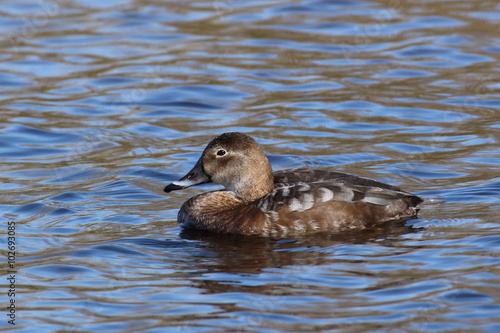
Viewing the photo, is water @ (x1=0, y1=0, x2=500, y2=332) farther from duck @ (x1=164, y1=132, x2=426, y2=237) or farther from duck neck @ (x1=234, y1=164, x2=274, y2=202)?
duck neck @ (x1=234, y1=164, x2=274, y2=202)

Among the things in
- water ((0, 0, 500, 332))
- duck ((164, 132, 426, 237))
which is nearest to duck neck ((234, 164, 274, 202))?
duck ((164, 132, 426, 237))

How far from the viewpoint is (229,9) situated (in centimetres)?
1856

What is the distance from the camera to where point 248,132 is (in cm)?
1298

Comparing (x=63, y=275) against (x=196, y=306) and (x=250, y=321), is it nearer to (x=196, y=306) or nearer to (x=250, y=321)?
(x=196, y=306)

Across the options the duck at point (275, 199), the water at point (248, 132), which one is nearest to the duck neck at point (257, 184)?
the duck at point (275, 199)

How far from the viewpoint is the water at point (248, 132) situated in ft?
24.4

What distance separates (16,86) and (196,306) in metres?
8.91

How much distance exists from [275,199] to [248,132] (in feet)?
11.8

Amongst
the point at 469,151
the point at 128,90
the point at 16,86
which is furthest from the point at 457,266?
the point at 16,86

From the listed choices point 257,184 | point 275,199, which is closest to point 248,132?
point 257,184

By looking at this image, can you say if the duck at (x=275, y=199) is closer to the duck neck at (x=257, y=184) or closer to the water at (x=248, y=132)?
the duck neck at (x=257, y=184)

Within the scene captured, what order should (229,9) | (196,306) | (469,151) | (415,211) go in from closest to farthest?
(196,306) → (415,211) → (469,151) → (229,9)

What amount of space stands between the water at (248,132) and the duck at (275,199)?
0.19 meters

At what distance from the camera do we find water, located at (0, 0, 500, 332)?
743cm
